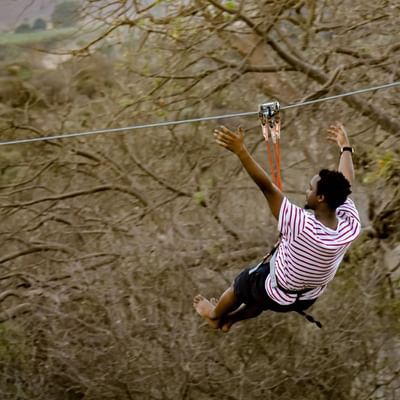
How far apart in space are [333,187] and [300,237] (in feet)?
0.84

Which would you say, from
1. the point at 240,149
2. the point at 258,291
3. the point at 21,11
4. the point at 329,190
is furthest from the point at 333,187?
the point at 21,11

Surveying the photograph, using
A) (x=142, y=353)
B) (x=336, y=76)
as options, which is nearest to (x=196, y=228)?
(x=142, y=353)

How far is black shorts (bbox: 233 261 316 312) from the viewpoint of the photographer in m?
3.70

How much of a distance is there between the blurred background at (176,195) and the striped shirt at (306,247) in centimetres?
191

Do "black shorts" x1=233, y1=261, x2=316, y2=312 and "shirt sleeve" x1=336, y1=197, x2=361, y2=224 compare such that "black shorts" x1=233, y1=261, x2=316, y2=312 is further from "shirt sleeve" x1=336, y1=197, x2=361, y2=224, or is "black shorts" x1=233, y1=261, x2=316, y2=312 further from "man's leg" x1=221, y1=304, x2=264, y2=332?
"shirt sleeve" x1=336, y1=197, x2=361, y2=224

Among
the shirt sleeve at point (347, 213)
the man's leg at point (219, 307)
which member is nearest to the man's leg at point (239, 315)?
the man's leg at point (219, 307)

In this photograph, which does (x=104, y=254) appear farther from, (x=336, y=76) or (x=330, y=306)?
(x=336, y=76)

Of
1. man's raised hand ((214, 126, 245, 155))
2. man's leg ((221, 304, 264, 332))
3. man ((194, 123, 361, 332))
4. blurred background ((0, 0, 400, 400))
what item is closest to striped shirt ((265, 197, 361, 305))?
man ((194, 123, 361, 332))

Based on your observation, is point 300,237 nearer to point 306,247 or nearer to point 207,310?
point 306,247

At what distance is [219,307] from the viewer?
4.03 metres

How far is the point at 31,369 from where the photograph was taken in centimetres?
614

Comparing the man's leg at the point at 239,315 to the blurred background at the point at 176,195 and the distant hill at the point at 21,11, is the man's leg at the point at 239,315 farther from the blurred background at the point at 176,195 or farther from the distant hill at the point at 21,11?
the distant hill at the point at 21,11

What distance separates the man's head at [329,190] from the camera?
10.7 ft

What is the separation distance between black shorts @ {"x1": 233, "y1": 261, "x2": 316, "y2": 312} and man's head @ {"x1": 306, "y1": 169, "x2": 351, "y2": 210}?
1.82 feet
